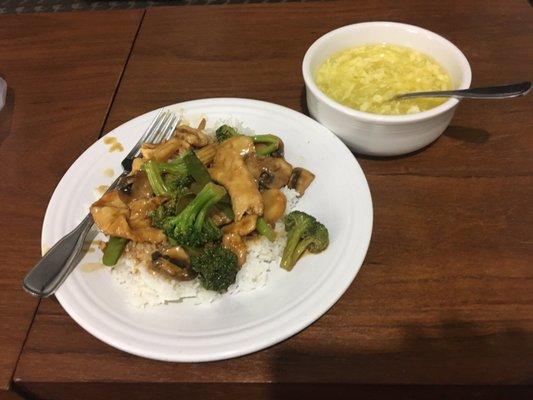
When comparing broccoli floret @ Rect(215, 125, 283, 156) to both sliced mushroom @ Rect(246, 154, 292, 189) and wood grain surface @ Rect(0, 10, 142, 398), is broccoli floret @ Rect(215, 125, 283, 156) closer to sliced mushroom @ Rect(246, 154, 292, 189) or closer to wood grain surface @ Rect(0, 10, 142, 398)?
sliced mushroom @ Rect(246, 154, 292, 189)

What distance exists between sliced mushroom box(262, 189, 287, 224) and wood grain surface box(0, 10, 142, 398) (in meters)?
0.76

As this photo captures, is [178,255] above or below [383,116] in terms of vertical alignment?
below

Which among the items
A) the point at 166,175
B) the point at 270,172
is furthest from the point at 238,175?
the point at 166,175

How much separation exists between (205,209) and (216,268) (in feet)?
0.66

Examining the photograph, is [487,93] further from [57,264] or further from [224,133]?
[57,264]

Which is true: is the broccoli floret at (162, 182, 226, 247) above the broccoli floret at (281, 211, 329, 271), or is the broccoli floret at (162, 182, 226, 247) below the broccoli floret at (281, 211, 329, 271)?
above

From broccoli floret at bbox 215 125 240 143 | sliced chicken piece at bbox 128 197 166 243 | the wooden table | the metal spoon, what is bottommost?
the wooden table

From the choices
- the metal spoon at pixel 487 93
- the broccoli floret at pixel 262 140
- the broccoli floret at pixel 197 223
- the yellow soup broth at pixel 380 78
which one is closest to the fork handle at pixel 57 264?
the broccoli floret at pixel 197 223

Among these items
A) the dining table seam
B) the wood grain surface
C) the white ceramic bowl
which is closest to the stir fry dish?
the white ceramic bowl

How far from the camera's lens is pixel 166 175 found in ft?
5.23

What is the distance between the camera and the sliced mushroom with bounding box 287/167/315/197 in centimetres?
162

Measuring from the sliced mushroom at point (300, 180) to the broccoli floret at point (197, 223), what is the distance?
26 cm

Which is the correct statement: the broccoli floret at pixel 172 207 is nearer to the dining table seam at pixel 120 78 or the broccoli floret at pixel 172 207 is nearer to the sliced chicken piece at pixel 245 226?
the sliced chicken piece at pixel 245 226

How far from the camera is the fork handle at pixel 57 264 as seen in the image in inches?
51.9
